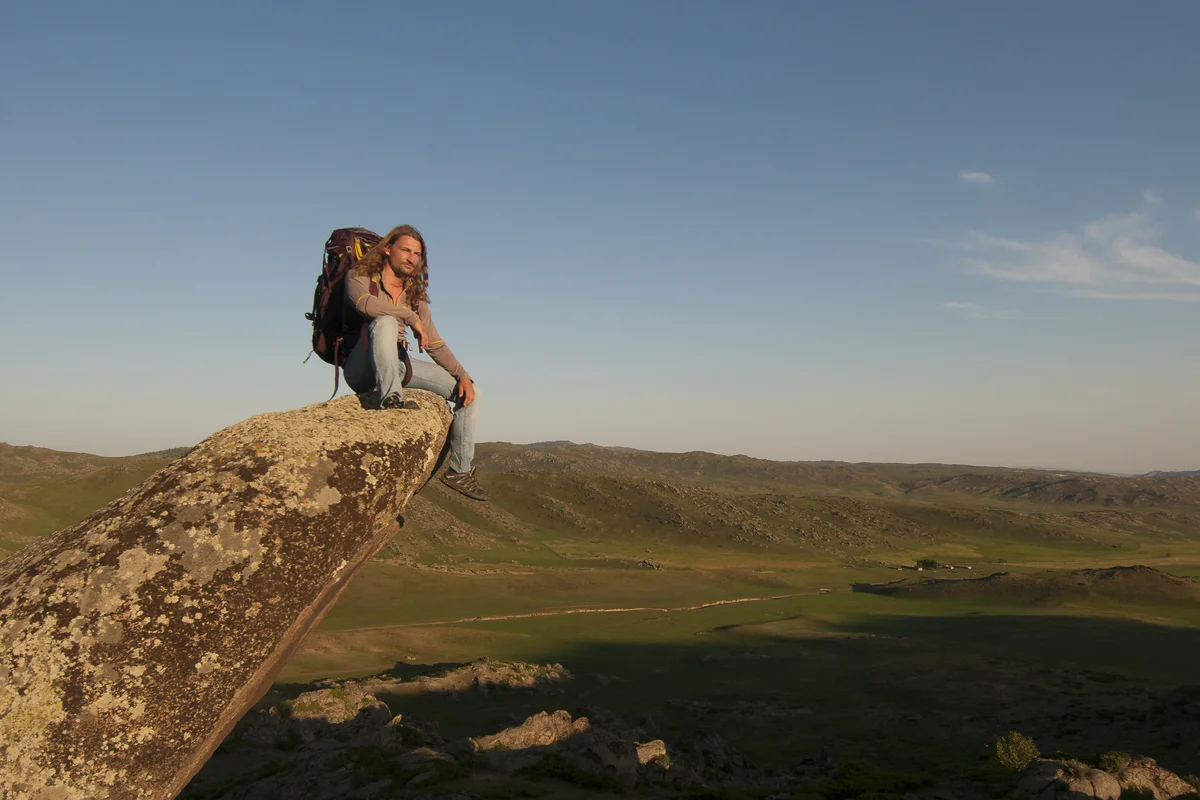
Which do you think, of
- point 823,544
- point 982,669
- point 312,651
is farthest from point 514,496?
point 982,669

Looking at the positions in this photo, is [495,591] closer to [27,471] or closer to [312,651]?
[312,651]

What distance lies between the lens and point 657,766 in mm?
21141

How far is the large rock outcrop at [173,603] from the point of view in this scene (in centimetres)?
452

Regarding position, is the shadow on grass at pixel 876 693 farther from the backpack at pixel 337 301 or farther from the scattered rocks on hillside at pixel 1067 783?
the backpack at pixel 337 301

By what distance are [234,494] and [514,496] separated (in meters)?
120

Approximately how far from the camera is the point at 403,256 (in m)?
6.75

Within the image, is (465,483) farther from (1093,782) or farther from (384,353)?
(1093,782)

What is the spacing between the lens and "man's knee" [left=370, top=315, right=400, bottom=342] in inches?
254

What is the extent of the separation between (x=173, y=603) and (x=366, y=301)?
9.11ft

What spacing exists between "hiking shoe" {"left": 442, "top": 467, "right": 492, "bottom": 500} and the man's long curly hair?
1641 millimetres

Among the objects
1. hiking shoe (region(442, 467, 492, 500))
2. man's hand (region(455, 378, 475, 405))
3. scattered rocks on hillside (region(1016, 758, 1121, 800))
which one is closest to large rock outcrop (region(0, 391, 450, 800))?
man's hand (region(455, 378, 475, 405))

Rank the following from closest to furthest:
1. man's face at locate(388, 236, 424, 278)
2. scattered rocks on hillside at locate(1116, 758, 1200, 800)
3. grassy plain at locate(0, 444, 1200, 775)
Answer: man's face at locate(388, 236, 424, 278) < scattered rocks on hillside at locate(1116, 758, 1200, 800) < grassy plain at locate(0, 444, 1200, 775)

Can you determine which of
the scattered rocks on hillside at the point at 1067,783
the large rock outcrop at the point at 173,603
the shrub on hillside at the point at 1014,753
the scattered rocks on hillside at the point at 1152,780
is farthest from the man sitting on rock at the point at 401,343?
the shrub on hillside at the point at 1014,753

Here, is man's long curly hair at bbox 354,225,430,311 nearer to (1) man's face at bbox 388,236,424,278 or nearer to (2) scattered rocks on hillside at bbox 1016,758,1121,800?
(1) man's face at bbox 388,236,424,278
